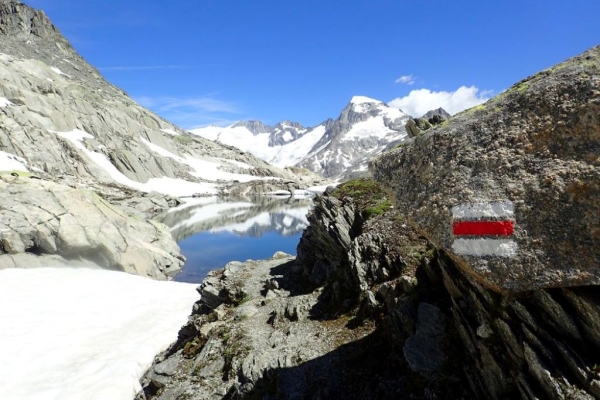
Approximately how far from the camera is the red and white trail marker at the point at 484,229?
21.9 feet

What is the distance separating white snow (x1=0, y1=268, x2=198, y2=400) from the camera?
20047 mm

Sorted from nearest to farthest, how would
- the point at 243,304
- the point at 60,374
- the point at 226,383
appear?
the point at 226,383 → the point at 60,374 → the point at 243,304

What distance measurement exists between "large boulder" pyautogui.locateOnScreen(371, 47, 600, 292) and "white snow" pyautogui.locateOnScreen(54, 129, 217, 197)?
145848 millimetres

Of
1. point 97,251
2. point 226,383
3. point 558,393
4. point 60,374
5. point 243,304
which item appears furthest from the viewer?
point 97,251

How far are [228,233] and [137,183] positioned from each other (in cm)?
8398

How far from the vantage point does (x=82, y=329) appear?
1049 inches

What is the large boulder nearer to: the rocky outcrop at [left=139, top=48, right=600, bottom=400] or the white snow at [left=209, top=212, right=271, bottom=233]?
the rocky outcrop at [left=139, top=48, right=600, bottom=400]

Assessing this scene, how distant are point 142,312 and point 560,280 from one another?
31806mm

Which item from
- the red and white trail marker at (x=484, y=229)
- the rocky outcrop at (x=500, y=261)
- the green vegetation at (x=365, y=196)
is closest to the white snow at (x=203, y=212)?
the green vegetation at (x=365, y=196)

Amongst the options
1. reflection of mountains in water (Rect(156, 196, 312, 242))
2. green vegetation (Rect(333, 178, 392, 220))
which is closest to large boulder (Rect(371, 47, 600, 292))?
green vegetation (Rect(333, 178, 392, 220))

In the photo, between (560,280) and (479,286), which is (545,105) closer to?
(560,280)

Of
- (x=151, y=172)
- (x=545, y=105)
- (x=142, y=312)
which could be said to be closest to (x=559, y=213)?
(x=545, y=105)

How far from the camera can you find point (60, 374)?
2116 centimetres

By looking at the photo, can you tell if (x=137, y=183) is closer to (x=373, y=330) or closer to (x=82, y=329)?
(x=82, y=329)
